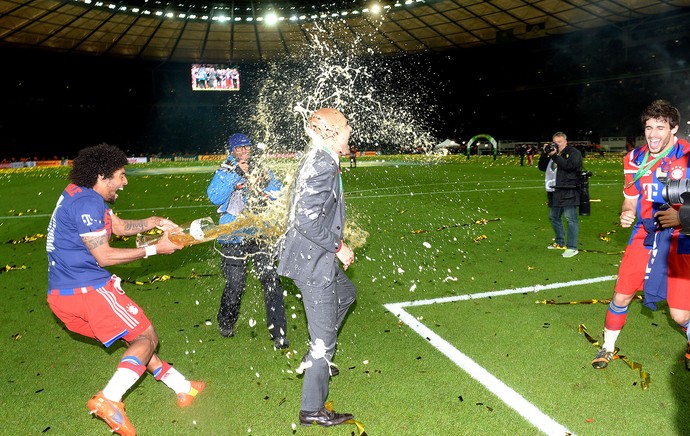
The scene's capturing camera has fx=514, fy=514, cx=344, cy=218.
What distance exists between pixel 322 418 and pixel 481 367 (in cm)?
166

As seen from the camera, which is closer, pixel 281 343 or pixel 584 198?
pixel 281 343

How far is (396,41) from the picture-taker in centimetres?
4981

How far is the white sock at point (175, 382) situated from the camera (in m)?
4.01

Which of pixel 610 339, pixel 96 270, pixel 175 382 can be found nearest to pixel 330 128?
pixel 96 270

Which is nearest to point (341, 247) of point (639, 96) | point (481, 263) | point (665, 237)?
point (665, 237)

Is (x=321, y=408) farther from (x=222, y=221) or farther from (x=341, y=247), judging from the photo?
(x=222, y=221)

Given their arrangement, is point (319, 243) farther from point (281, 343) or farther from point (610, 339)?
point (610, 339)

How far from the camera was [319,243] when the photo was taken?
11.0 feet

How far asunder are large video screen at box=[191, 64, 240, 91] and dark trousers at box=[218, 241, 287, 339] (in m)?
53.8

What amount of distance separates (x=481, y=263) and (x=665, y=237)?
439 cm

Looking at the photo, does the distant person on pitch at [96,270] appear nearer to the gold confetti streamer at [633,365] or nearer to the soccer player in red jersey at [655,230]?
the soccer player in red jersey at [655,230]

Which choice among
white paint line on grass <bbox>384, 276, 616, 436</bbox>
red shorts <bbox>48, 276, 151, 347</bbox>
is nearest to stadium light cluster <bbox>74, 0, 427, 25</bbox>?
white paint line on grass <bbox>384, 276, 616, 436</bbox>

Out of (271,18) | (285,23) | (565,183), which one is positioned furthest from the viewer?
(285,23)

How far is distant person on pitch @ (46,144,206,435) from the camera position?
11.6 ft
